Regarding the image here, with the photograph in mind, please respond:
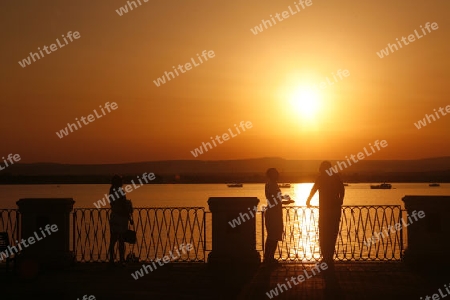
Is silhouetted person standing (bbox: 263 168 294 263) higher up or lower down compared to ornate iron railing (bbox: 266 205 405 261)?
higher up

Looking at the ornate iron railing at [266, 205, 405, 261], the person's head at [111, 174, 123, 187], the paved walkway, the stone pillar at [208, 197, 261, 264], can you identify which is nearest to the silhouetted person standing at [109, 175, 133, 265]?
the person's head at [111, 174, 123, 187]

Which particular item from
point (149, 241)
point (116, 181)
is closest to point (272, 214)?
point (116, 181)

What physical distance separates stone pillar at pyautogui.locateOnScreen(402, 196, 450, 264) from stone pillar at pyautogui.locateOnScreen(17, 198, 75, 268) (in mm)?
7506

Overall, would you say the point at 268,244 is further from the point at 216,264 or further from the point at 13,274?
the point at 13,274

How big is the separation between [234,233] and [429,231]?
4.27 meters

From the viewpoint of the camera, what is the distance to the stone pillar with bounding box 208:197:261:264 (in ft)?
44.5

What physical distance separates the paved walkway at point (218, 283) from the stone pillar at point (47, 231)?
0.48 meters

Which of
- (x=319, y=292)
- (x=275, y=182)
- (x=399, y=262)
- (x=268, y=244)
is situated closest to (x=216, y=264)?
(x=268, y=244)

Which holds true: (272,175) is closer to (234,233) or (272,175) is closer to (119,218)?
(234,233)

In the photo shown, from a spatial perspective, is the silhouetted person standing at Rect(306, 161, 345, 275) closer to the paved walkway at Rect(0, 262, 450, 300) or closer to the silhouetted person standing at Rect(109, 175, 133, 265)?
the paved walkway at Rect(0, 262, 450, 300)

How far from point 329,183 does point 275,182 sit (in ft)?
3.93

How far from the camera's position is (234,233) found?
1363cm

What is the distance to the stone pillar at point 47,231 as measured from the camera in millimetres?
13836

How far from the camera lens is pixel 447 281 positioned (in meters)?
11.8
